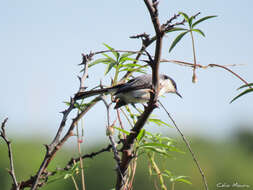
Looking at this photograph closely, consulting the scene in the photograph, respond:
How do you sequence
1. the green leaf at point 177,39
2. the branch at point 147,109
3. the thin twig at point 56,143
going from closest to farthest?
1. the branch at point 147,109
2. the thin twig at point 56,143
3. the green leaf at point 177,39

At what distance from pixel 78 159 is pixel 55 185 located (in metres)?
14.1

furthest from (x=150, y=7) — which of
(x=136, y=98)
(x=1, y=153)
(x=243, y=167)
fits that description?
(x=243, y=167)

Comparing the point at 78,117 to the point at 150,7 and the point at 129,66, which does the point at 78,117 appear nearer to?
the point at 129,66

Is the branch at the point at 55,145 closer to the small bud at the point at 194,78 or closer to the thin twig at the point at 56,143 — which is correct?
the thin twig at the point at 56,143

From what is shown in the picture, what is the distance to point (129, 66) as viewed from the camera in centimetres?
223

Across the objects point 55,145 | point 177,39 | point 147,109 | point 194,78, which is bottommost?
point 55,145

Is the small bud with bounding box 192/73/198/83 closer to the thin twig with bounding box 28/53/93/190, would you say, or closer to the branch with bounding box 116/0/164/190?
the branch with bounding box 116/0/164/190

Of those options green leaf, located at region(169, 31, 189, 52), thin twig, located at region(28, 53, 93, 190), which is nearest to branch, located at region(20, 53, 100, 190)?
thin twig, located at region(28, 53, 93, 190)

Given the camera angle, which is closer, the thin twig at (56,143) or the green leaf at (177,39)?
the thin twig at (56,143)

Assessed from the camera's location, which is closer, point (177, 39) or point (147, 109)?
Result: point (147, 109)

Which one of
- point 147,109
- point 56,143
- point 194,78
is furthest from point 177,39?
point 56,143

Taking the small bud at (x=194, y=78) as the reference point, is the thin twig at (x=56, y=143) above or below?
below

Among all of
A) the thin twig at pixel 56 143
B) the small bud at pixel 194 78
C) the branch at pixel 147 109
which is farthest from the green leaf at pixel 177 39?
the thin twig at pixel 56 143

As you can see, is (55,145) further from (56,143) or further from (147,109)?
(147,109)
